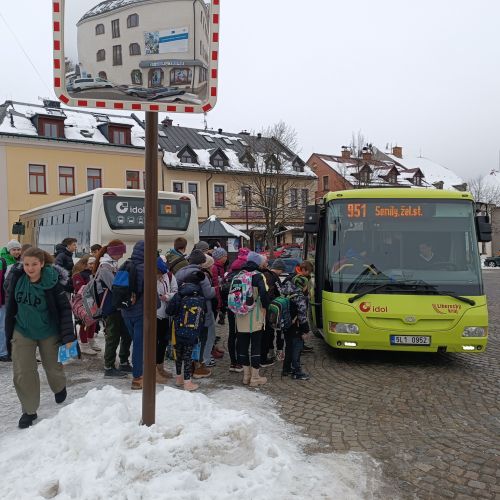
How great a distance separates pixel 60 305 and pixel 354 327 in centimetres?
394

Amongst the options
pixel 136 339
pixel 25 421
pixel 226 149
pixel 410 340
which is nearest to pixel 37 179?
pixel 226 149

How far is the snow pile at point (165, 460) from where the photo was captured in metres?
3.40

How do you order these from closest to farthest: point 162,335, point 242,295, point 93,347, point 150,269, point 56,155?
point 150,269 < point 242,295 < point 162,335 < point 93,347 < point 56,155

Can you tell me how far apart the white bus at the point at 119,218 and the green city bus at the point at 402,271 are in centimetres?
713

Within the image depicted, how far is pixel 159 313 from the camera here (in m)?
6.40

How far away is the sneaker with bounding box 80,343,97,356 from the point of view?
8016 millimetres

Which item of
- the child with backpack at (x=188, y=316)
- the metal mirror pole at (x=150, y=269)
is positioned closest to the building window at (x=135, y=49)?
the metal mirror pole at (x=150, y=269)

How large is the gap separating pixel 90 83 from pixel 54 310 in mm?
2426

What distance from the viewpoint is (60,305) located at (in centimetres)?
505

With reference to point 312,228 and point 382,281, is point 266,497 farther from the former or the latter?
point 312,228

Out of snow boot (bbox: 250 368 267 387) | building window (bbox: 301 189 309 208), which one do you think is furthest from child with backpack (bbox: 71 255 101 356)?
building window (bbox: 301 189 309 208)

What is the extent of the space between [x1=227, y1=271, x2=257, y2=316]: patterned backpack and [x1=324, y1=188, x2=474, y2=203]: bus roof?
2283 millimetres

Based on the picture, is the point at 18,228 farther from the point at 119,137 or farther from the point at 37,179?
the point at 119,137

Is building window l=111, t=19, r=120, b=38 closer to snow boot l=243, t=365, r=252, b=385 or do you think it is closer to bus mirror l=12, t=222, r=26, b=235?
snow boot l=243, t=365, r=252, b=385
